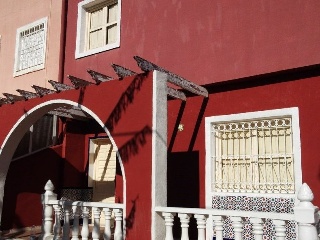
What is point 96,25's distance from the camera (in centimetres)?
952

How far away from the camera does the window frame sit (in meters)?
6.20

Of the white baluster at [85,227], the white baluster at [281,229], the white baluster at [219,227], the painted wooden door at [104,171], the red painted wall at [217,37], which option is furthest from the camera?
the painted wooden door at [104,171]

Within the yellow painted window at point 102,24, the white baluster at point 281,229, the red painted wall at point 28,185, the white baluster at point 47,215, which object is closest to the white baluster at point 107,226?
the white baluster at point 47,215

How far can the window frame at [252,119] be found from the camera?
6195mm

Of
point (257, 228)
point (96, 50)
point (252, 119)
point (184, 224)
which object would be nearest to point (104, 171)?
point (96, 50)

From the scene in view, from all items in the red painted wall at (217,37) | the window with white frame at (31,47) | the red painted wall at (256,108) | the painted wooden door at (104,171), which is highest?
the window with white frame at (31,47)

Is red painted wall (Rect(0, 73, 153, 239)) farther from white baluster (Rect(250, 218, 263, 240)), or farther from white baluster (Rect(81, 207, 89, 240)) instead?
white baluster (Rect(250, 218, 263, 240))

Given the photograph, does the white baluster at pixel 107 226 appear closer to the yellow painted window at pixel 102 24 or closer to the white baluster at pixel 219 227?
the white baluster at pixel 219 227

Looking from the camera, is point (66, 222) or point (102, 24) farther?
point (102, 24)

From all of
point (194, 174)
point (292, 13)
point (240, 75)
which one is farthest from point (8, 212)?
point (292, 13)

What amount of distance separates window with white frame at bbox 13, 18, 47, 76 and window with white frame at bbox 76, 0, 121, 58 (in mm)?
1370

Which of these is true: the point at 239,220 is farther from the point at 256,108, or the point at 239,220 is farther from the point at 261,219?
the point at 256,108

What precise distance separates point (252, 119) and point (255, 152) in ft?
1.95

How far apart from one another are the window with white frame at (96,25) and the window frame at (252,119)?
3379 millimetres
